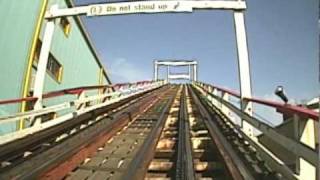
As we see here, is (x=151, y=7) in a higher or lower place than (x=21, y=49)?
higher

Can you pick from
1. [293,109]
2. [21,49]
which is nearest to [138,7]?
[293,109]

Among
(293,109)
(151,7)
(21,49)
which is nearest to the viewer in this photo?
(293,109)

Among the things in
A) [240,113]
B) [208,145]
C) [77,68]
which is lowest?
[208,145]

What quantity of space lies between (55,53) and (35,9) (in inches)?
145

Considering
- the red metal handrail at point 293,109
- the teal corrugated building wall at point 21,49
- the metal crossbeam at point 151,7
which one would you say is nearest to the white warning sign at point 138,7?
the metal crossbeam at point 151,7

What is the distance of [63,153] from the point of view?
5.73 meters

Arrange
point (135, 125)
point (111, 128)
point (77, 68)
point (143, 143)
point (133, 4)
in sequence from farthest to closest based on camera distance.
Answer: point (77, 68)
point (135, 125)
point (133, 4)
point (111, 128)
point (143, 143)

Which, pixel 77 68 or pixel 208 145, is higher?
pixel 77 68

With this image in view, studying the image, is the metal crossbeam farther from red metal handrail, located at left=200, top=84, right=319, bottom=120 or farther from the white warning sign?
red metal handrail, located at left=200, top=84, right=319, bottom=120

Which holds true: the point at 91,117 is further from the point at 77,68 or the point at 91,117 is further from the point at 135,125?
the point at 77,68

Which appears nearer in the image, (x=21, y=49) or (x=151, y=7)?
(x=151, y=7)

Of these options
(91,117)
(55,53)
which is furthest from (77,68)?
(91,117)

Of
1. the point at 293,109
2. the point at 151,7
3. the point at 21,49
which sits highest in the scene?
the point at 151,7

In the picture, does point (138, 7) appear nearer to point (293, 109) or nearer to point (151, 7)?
point (151, 7)
